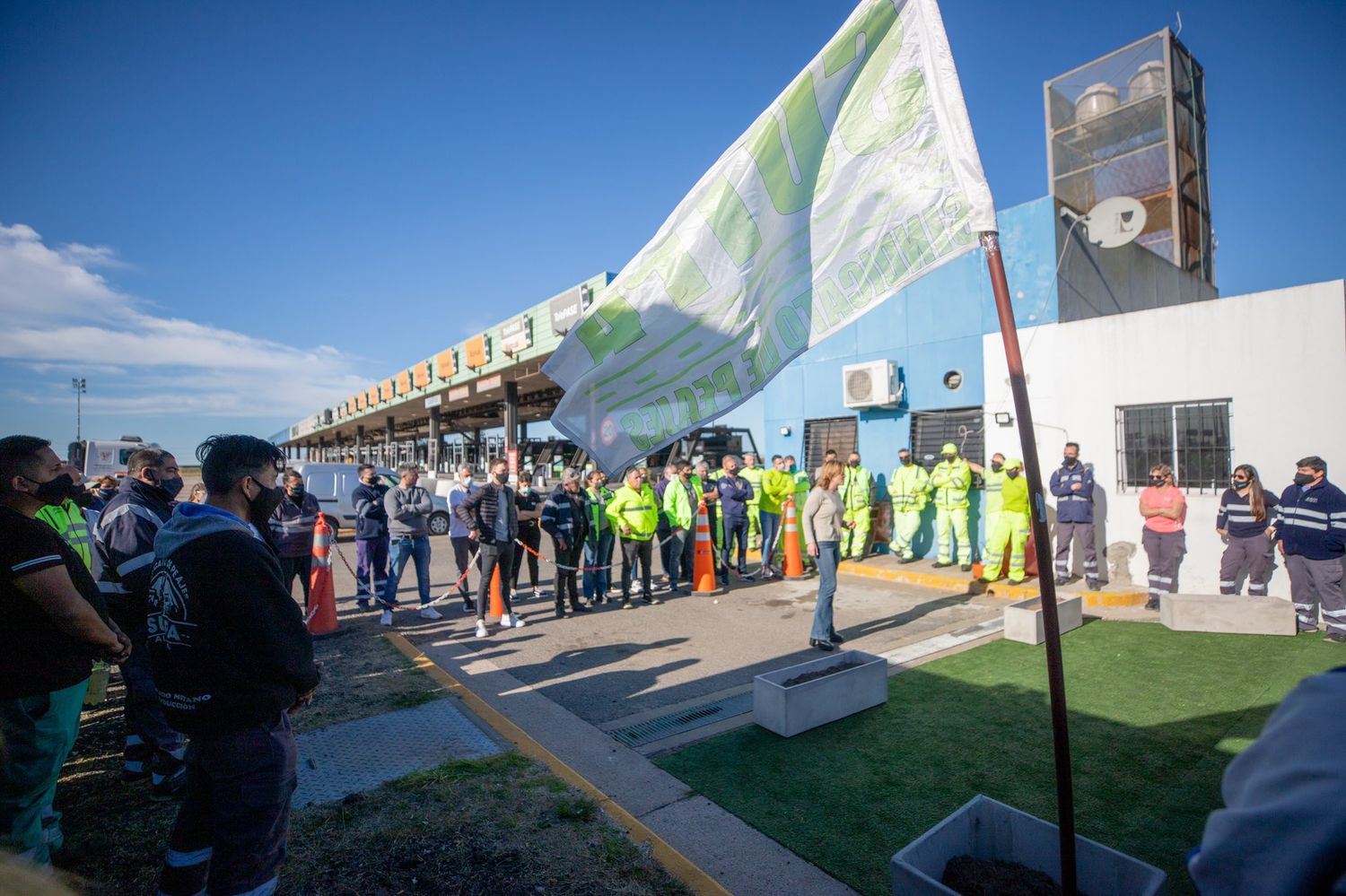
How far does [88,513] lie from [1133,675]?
1177 cm

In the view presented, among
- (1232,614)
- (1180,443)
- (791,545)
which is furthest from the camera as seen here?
(791,545)

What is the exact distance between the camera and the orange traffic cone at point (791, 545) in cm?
1105

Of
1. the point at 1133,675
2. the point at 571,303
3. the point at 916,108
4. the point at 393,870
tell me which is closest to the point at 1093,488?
the point at 1133,675

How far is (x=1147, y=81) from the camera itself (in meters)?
15.7

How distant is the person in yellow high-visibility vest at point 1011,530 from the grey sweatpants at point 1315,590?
9.07 feet

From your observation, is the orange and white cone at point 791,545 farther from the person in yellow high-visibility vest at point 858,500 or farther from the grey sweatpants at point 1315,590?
the grey sweatpants at point 1315,590

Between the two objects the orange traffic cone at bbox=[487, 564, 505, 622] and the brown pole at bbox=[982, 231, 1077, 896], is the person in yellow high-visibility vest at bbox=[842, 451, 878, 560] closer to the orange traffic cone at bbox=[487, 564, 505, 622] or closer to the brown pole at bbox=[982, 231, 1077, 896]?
the orange traffic cone at bbox=[487, 564, 505, 622]

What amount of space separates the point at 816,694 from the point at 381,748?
10.1 ft

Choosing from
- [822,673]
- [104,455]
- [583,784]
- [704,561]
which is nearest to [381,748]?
[583,784]

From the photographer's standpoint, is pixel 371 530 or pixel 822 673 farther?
pixel 371 530

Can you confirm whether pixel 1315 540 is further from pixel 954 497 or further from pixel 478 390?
pixel 478 390

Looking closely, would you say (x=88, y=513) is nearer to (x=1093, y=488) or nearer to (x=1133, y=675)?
(x=1133, y=675)

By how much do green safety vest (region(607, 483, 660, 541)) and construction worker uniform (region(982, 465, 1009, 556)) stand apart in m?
4.94

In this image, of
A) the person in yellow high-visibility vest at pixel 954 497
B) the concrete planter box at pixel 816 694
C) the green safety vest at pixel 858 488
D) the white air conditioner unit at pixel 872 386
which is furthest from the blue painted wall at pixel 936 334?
the concrete planter box at pixel 816 694
